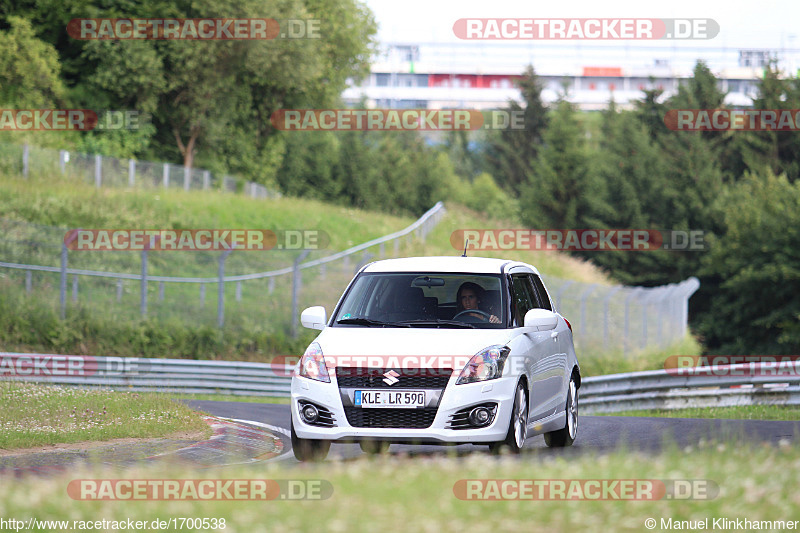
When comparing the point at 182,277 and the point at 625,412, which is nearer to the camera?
the point at 625,412

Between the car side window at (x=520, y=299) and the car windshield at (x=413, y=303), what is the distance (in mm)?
136

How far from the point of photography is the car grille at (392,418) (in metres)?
9.73

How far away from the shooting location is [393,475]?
25.0 ft

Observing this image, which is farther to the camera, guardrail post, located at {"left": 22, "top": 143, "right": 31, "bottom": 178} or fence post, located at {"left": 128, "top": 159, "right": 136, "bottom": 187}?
fence post, located at {"left": 128, "top": 159, "right": 136, "bottom": 187}

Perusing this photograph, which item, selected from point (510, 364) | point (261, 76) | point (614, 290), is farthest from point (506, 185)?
point (510, 364)

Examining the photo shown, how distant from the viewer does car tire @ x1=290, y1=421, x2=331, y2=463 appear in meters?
10.1

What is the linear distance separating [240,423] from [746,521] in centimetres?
984

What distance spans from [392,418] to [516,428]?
3.75ft

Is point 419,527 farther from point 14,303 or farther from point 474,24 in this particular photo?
point 14,303

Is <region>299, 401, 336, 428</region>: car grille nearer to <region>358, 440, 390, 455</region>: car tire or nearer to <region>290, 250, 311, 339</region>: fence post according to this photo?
<region>358, 440, 390, 455</region>: car tire

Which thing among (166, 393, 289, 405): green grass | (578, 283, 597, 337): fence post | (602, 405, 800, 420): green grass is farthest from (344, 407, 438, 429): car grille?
(578, 283, 597, 337): fence post

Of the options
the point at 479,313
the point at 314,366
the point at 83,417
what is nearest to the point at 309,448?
the point at 314,366

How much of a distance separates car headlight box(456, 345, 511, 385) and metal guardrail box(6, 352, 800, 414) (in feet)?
27.0

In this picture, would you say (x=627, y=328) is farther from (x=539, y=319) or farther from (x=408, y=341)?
(x=408, y=341)
